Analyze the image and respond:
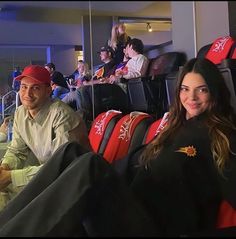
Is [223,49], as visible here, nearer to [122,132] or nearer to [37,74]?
[122,132]

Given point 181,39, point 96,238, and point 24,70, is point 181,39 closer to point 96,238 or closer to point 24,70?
point 24,70

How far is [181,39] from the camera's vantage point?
1400mm

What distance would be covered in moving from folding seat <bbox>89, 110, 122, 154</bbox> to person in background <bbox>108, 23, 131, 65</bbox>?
33 cm

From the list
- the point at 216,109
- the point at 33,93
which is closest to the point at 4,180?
the point at 33,93

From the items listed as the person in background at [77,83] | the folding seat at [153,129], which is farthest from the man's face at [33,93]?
the folding seat at [153,129]

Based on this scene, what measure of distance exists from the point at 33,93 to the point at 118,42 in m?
0.60

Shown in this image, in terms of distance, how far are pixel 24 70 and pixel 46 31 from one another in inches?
10.3

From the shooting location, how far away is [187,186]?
3.71 ft

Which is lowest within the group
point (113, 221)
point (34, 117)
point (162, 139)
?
point (113, 221)

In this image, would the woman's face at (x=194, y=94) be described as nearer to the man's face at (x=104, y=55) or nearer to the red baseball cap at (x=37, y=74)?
the red baseball cap at (x=37, y=74)

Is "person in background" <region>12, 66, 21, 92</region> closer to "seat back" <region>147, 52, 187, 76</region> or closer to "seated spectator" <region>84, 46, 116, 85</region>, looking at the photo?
"seated spectator" <region>84, 46, 116, 85</region>

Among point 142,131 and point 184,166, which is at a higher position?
point 142,131

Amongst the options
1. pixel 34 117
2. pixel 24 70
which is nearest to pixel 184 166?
pixel 34 117

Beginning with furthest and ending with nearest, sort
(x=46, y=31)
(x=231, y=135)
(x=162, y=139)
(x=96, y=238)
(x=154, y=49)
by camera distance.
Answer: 1. (x=154, y=49)
2. (x=46, y=31)
3. (x=162, y=139)
4. (x=231, y=135)
5. (x=96, y=238)
